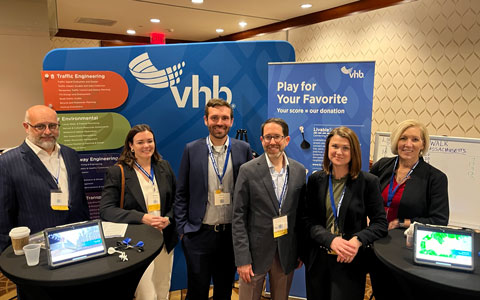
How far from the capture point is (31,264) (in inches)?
59.7

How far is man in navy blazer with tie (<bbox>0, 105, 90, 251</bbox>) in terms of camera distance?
2.01 metres

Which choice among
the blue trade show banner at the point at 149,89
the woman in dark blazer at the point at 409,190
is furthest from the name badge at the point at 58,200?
the woman in dark blazer at the point at 409,190

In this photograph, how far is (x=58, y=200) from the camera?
2094 millimetres

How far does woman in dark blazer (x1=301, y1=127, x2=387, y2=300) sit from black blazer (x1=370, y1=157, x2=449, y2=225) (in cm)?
25

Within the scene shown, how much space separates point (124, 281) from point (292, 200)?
1.04m

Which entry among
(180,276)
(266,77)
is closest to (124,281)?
(180,276)

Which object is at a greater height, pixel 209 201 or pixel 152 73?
pixel 152 73

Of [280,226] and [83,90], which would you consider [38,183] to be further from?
[280,226]

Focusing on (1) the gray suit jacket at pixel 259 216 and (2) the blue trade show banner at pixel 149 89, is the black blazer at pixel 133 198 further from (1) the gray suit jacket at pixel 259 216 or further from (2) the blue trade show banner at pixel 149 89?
(2) the blue trade show banner at pixel 149 89

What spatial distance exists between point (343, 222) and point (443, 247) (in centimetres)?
48

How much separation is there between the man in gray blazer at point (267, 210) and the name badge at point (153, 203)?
58cm

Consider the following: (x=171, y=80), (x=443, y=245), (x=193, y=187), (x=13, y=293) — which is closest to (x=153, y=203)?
(x=193, y=187)

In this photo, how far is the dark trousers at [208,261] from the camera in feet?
7.03

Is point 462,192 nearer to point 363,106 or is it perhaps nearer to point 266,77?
point 363,106
